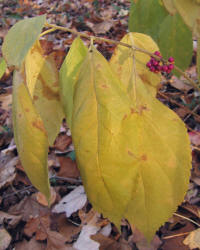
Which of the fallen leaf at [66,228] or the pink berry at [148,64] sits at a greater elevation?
the pink berry at [148,64]

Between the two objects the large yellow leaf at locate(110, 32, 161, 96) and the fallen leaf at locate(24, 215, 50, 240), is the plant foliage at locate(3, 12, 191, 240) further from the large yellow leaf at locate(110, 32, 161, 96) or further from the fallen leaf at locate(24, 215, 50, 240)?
the fallen leaf at locate(24, 215, 50, 240)

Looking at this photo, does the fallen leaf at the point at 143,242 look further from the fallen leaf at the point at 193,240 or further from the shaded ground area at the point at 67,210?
the fallen leaf at the point at 193,240

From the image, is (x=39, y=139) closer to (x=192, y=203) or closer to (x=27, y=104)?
(x=27, y=104)

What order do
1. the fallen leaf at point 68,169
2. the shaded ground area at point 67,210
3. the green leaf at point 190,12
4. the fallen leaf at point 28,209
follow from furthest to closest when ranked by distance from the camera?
1. the fallen leaf at point 68,169
2. the fallen leaf at point 28,209
3. the shaded ground area at point 67,210
4. the green leaf at point 190,12

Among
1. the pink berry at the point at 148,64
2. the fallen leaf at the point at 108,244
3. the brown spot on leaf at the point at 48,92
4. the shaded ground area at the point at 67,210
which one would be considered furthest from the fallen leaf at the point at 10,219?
the pink berry at the point at 148,64

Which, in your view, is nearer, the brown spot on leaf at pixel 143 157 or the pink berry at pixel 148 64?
the brown spot on leaf at pixel 143 157

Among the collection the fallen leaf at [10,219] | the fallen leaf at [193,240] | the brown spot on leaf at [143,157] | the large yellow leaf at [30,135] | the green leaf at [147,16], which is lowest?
the fallen leaf at [10,219]

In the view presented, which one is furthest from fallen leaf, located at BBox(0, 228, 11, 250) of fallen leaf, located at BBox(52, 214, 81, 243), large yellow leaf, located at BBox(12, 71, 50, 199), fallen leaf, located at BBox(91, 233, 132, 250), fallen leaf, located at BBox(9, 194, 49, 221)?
A: large yellow leaf, located at BBox(12, 71, 50, 199)
